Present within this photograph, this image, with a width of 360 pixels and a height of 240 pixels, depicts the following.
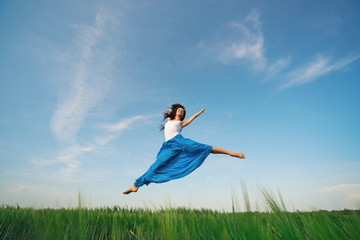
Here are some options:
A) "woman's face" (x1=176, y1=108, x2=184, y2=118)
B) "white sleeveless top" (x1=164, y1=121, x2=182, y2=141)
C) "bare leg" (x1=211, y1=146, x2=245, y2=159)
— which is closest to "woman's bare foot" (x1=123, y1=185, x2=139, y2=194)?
"white sleeveless top" (x1=164, y1=121, x2=182, y2=141)

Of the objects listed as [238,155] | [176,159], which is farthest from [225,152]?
[176,159]

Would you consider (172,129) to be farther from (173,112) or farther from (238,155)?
(238,155)

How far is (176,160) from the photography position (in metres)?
5.92

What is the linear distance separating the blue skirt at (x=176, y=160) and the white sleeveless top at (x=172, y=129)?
128mm

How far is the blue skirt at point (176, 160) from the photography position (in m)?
5.82

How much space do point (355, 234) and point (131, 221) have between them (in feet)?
9.18

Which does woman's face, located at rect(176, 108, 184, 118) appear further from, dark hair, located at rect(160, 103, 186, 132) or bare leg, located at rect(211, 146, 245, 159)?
bare leg, located at rect(211, 146, 245, 159)

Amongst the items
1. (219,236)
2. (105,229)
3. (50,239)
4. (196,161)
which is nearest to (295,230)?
(219,236)

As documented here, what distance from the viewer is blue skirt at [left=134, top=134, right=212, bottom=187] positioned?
5.82 m

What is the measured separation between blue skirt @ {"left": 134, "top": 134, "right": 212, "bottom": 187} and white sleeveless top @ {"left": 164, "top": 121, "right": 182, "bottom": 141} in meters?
0.13

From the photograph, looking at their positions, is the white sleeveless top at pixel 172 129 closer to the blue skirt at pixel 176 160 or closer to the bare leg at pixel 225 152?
the blue skirt at pixel 176 160

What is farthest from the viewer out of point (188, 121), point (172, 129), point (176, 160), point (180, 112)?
point (180, 112)

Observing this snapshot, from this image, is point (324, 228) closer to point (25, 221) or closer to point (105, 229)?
point (105, 229)

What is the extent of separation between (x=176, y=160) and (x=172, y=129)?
34.4 inches
